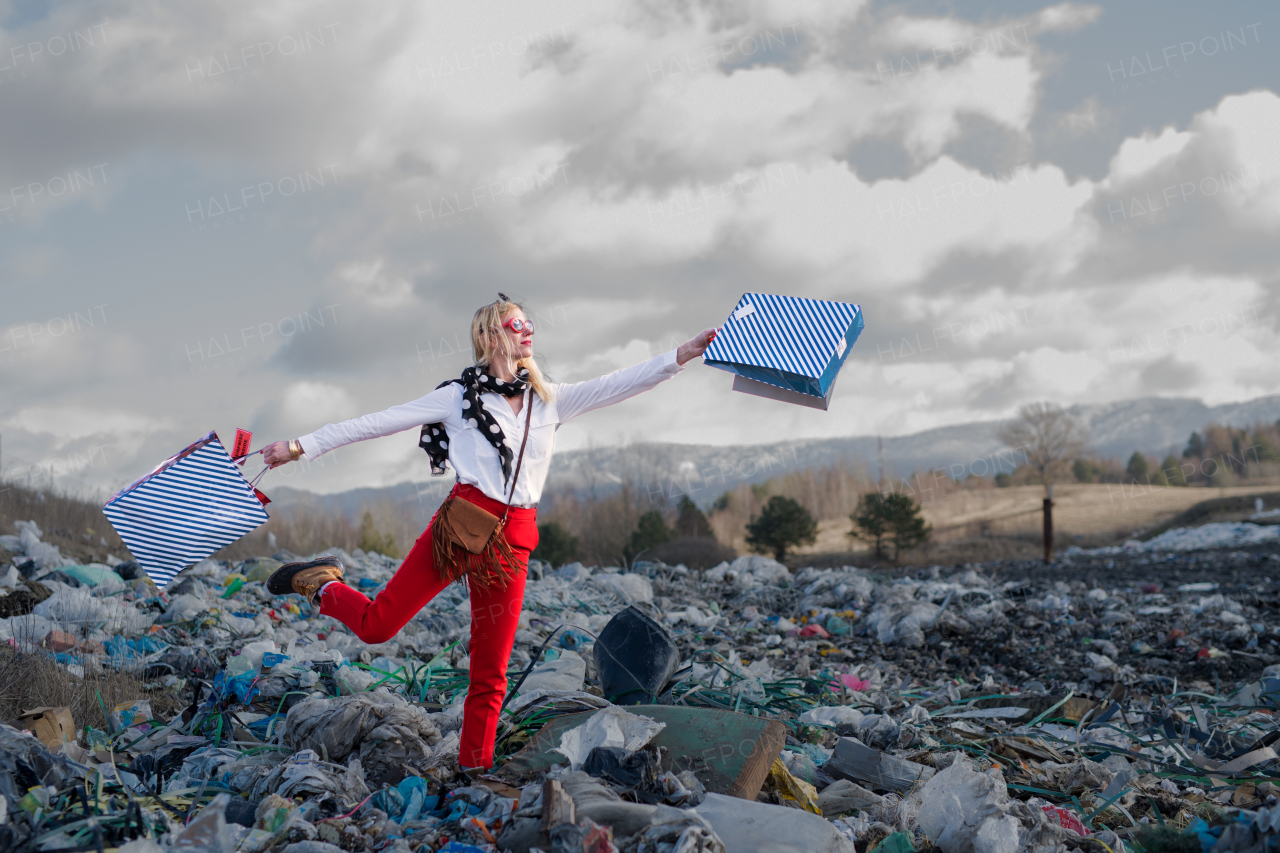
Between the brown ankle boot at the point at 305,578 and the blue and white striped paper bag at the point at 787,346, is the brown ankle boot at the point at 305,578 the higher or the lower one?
the lower one

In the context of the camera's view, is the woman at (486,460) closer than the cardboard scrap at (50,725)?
Yes

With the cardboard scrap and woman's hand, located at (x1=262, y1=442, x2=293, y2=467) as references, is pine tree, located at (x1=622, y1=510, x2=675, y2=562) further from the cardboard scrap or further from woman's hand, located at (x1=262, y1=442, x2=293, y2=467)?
woman's hand, located at (x1=262, y1=442, x2=293, y2=467)

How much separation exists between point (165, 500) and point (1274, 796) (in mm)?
4416

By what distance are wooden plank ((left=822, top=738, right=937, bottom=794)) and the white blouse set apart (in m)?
1.60

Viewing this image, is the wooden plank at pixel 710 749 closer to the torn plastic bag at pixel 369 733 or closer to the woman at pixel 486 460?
the woman at pixel 486 460

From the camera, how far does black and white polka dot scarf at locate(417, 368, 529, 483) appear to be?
309cm

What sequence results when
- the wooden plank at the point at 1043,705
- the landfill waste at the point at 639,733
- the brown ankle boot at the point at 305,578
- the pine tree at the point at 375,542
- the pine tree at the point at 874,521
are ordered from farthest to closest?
the pine tree at the point at 874,521 < the pine tree at the point at 375,542 < the wooden plank at the point at 1043,705 < the brown ankle boot at the point at 305,578 < the landfill waste at the point at 639,733

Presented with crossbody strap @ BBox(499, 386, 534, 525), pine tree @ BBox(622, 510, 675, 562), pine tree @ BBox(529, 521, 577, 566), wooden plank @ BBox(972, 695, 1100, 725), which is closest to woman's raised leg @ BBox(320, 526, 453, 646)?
crossbody strap @ BBox(499, 386, 534, 525)

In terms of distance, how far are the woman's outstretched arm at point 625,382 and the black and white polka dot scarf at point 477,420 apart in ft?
0.69

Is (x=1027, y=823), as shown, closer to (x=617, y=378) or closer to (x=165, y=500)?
(x=617, y=378)

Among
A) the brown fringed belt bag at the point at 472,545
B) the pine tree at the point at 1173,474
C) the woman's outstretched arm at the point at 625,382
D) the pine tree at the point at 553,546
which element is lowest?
the pine tree at the point at 1173,474

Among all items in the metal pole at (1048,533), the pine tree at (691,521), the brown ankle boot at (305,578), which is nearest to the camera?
the brown ankle boot at (305,578)

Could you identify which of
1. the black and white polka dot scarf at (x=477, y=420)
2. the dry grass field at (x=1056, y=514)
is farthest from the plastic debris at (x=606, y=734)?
the dry grass field at (x=1056, y=514)

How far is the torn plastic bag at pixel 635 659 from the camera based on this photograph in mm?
3895
